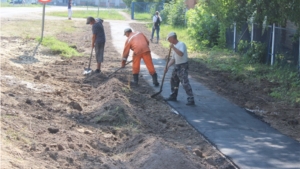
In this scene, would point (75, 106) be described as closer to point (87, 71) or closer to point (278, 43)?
point (87, 71)

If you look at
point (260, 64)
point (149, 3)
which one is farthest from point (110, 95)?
point (149, 3)

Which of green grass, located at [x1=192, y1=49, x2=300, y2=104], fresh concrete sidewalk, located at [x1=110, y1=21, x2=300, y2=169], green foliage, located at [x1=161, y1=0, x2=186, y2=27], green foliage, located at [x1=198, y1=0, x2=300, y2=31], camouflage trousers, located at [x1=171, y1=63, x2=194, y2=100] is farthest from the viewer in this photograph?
green foliage, located at [x1=161, y1=0, x2=186, y2=27]

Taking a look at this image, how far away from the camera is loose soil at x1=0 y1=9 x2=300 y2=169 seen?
7582mm

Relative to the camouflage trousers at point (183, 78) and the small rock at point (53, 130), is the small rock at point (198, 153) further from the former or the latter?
the camouflage trousers at point (183, 78)

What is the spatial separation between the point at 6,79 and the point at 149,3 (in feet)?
165

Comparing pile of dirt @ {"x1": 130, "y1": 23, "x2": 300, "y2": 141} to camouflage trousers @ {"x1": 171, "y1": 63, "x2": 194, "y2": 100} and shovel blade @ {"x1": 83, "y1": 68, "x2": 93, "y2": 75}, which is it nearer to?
camouflage trousers @ {"x1": 171, "y1": 63, "x2": 194, "y2": 100}

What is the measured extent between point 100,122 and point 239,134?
2606 millimetres

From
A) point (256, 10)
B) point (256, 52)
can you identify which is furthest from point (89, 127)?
point (256, 52)

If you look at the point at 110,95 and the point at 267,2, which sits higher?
the point at 267,2

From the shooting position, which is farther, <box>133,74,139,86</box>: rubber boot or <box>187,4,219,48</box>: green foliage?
<box>187,4,219,48</box>: green foliage

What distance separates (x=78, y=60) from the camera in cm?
2092

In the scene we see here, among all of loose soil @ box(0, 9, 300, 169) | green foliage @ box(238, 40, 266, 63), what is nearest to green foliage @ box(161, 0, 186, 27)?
green foliage @ box(238, 40, 266, 63)

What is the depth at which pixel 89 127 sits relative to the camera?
9.96 m

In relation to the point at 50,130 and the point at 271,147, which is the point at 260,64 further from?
the point at 50,130
